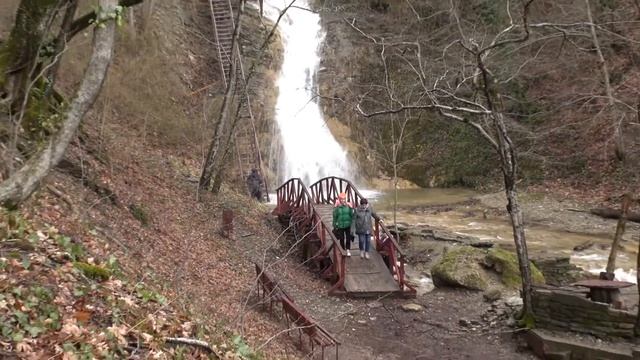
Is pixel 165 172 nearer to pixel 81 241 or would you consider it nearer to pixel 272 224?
pixel 272 224

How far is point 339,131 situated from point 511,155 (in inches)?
868

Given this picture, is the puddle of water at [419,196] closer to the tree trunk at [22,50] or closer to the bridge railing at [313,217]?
the bridge railing at [313,217]

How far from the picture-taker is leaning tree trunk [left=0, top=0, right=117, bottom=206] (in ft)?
16.2

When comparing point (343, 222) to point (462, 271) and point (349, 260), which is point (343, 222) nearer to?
point (349, 260)

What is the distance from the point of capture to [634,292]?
32.5 feet

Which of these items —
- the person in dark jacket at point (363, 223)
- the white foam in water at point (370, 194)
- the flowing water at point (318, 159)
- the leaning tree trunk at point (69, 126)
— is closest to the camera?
the leaning tree trunk at point (69, 126)

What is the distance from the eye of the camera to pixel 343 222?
12766 millimetres

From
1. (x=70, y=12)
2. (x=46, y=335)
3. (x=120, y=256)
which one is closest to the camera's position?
(x=46, y=335)

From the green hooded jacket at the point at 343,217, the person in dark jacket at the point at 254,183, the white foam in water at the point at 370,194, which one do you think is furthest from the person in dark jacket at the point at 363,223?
the white foam in water at the point at 370,194

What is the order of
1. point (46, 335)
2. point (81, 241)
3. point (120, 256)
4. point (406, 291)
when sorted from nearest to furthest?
point (46, 335), point (81, 241), point (120, 256), point (406, 291)

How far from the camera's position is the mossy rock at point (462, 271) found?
11.9m

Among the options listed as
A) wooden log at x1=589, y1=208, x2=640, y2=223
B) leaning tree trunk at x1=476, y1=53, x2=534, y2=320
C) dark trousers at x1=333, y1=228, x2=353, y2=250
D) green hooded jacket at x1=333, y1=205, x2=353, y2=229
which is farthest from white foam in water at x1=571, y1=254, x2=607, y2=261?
green hooded jacket at x1=333, y1=205, x2=353, y2=229

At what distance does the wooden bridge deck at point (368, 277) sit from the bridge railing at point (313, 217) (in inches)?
11.4

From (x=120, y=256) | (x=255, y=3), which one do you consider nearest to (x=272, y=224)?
(x=120, y=256)
